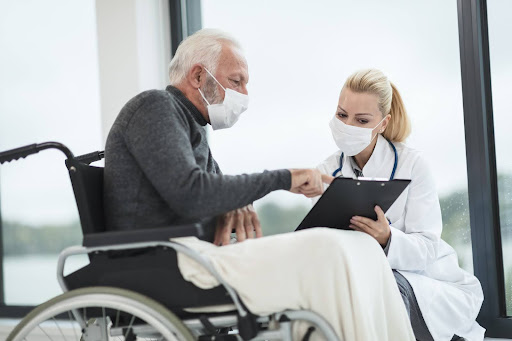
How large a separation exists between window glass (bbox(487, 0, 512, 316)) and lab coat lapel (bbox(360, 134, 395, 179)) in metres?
0.49

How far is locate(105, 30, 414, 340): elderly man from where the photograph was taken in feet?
4.33

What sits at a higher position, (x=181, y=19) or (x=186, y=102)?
(x=181, y=19)

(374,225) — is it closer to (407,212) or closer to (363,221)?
(363,221)

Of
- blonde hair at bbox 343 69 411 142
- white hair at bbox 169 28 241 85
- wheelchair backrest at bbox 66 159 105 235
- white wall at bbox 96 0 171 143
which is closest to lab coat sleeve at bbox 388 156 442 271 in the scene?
blonde hair at bbox 343 69 411 142

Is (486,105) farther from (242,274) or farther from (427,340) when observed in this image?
(242,274)

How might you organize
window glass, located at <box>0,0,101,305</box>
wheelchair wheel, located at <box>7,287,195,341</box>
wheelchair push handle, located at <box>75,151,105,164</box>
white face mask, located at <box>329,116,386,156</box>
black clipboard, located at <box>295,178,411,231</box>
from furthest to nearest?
window glass, located at <box>0,0,101,305</box>
white face mask, located at <box>329,116,386,156</box>
wheelchair push handle, located at <box>75,151,105,164</box>
black clipboard, located at <box>295,178,411,231</box>
wheelchair wheel, located at <box>7,287,195,341</box>

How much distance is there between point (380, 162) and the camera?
2189 mm

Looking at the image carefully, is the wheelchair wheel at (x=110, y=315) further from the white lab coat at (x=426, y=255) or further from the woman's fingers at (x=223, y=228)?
the white lab coat at (x=426, y=255)

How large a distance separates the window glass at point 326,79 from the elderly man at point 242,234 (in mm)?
1067

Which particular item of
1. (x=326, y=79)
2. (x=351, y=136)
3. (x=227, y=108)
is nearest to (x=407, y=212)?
(x=351, y=136)

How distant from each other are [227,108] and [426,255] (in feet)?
2.49

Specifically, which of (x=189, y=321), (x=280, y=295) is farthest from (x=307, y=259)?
(x=189, y=321)

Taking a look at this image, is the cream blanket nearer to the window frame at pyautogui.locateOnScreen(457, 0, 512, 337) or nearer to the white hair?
the white hair

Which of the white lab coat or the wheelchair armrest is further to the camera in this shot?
the white lab coat
